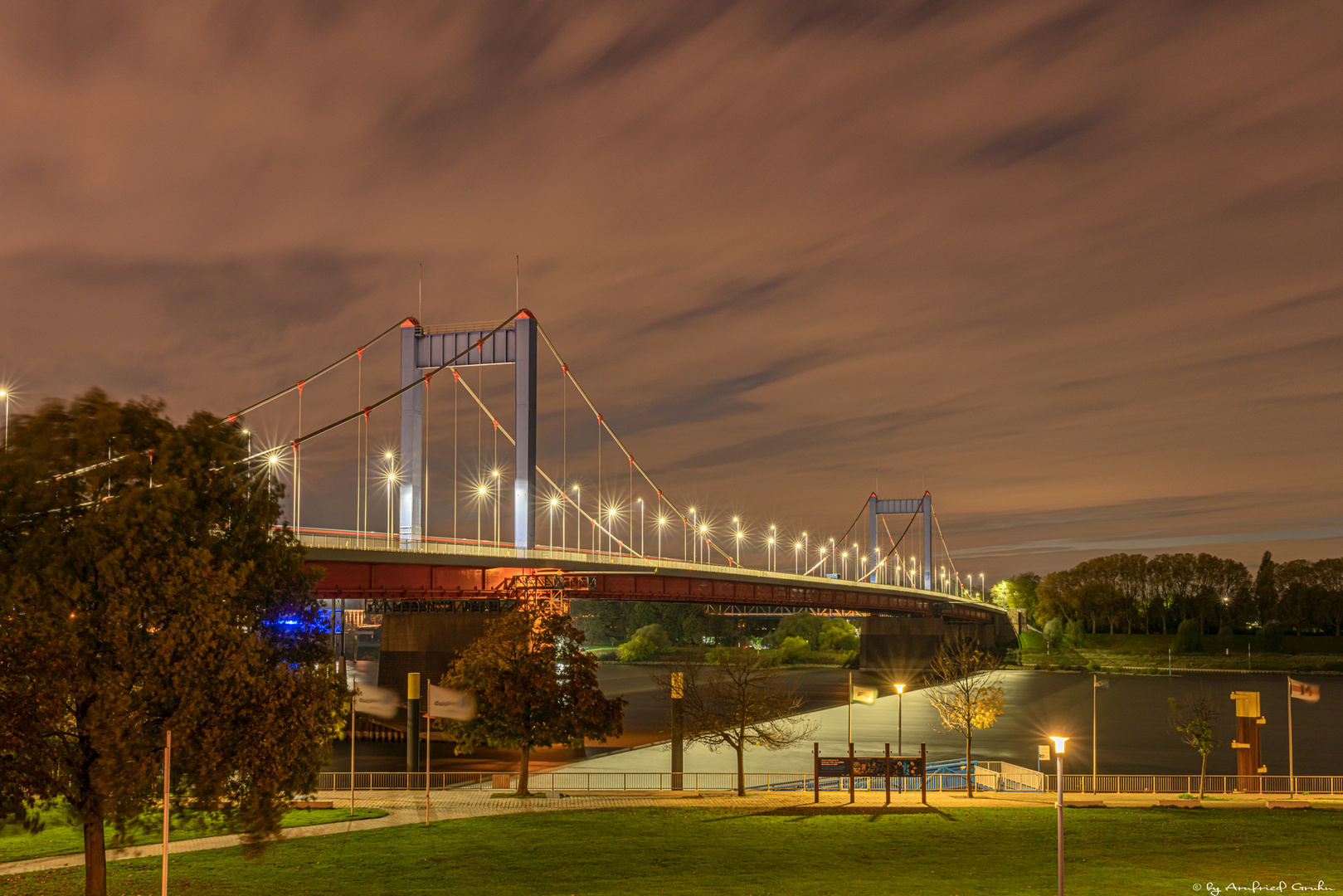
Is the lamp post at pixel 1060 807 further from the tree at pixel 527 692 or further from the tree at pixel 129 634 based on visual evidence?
the tree at pixel 527 692

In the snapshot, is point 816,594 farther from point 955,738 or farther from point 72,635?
point 72,635

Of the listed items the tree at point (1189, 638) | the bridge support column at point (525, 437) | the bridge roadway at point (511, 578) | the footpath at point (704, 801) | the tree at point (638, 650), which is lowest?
the tree at point (638, 650)

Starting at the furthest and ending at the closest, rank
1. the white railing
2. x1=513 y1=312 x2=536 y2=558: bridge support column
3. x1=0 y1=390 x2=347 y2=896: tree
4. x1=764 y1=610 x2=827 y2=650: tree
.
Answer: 1. x1=764 y1=610 x2=827 y2=650: tree
2. x1=513 y1=312 x2=536 y2=558: bridge support column
3. the white railing
4. x1=0 y1=390 x2=347 y2=896: tree

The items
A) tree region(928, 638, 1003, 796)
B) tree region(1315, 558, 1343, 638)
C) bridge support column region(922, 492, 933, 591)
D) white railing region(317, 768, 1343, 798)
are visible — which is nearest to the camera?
white railing region(317, 768, 1343, 798)

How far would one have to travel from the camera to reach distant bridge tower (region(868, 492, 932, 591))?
546 ft

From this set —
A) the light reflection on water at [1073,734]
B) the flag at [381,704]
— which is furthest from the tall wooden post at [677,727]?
the flag at [381,704]

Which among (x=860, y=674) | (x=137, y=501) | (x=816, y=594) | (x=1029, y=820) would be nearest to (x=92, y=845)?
(x=137, y=501)

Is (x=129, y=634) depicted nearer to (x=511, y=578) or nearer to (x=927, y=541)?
(x=511, y=578)

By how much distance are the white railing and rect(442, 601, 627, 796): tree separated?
1323mm

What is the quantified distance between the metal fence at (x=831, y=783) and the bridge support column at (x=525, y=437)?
17210 millimetres

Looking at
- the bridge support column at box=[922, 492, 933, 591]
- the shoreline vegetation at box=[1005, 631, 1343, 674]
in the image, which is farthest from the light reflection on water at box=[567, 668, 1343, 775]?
the bridge support column at box=[922, 492, 933, 591]

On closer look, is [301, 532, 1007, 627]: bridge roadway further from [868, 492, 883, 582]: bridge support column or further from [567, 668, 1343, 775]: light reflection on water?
[868, 492, 883, 582]: bridge support column

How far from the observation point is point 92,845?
15.4 metres

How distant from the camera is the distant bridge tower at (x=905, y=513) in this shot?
166 meters
